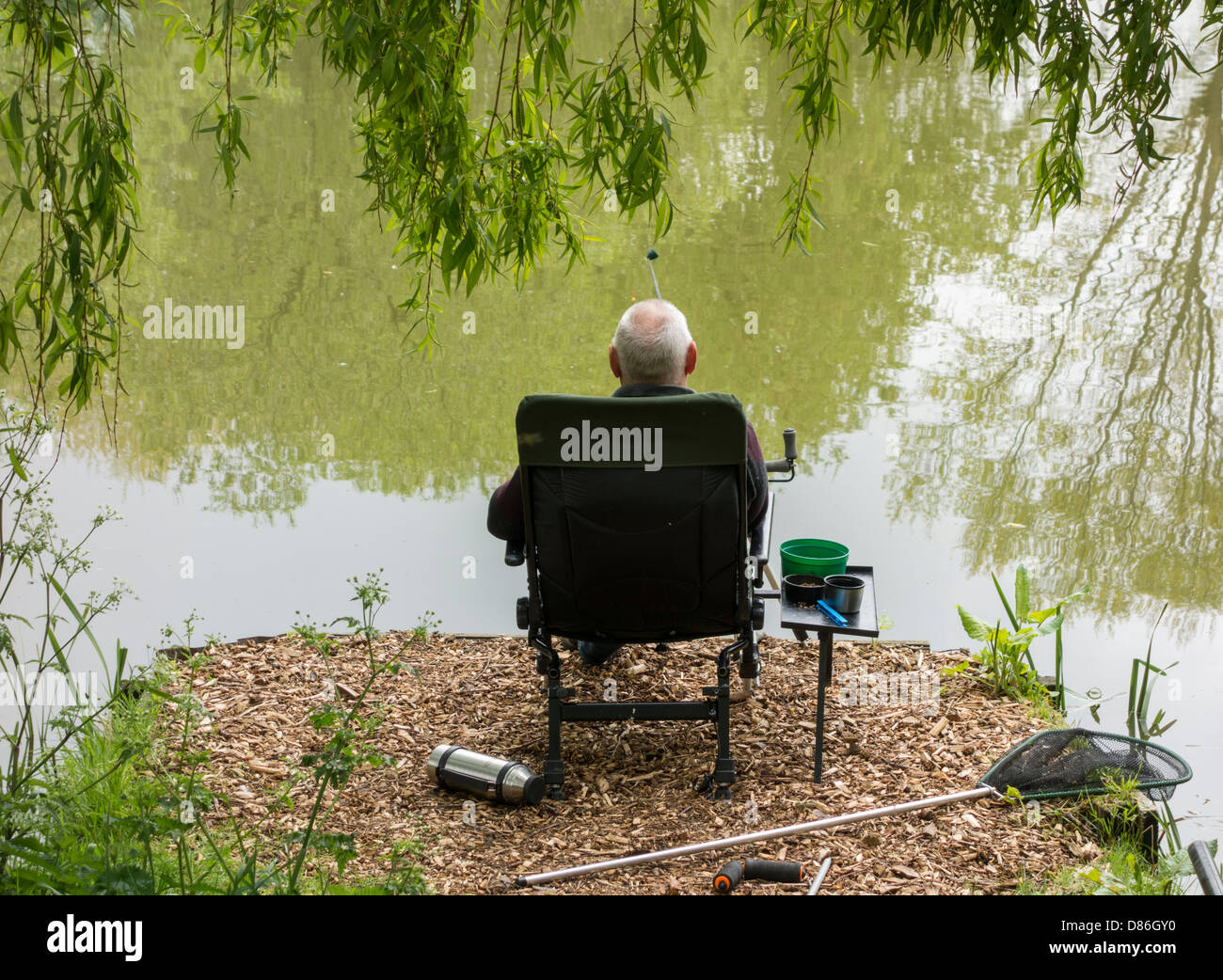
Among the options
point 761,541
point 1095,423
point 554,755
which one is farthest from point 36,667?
point 1095,423

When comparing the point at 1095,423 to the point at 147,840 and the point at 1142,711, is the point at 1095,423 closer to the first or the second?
the point at 1142,711

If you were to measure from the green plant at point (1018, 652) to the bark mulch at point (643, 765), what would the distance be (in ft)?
0.32

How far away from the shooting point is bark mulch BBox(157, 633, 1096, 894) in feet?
9.75

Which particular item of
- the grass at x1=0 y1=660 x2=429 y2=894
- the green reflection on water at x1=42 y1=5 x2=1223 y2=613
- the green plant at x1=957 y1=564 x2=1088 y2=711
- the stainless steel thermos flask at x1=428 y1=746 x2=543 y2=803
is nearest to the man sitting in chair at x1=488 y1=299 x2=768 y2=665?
the stainless steel thermos flask at x1=428 y1=746 x2=543 y2=803

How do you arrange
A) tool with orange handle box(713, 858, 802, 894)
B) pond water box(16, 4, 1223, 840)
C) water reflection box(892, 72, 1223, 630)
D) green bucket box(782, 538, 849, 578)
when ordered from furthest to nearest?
water reflection box(892, 72, 1223, 630) < pond water box(16, 4, 1223, 840) < green bucket box(782, 538, 849, 578) < tool with orange handle box(713, 858, 802, 894)

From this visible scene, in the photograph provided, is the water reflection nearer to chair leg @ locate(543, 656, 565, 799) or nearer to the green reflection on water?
the green reflection on water

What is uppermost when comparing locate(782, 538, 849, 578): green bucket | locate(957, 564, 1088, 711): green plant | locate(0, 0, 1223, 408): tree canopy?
locate(0, 0, 1223, 408): tree canopy

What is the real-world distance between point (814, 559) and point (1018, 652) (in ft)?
3.02

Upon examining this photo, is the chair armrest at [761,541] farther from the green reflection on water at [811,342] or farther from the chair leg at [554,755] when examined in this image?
the green reflection on water at [811,342]

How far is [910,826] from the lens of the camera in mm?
3135

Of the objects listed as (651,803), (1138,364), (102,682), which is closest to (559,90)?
(651,803)

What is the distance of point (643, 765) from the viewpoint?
3527mm

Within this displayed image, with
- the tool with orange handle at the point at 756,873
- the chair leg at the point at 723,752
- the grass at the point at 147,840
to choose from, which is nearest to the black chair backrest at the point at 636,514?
the chair leg at the point at 723,752

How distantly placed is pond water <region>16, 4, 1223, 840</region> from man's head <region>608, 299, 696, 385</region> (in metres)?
1.53
